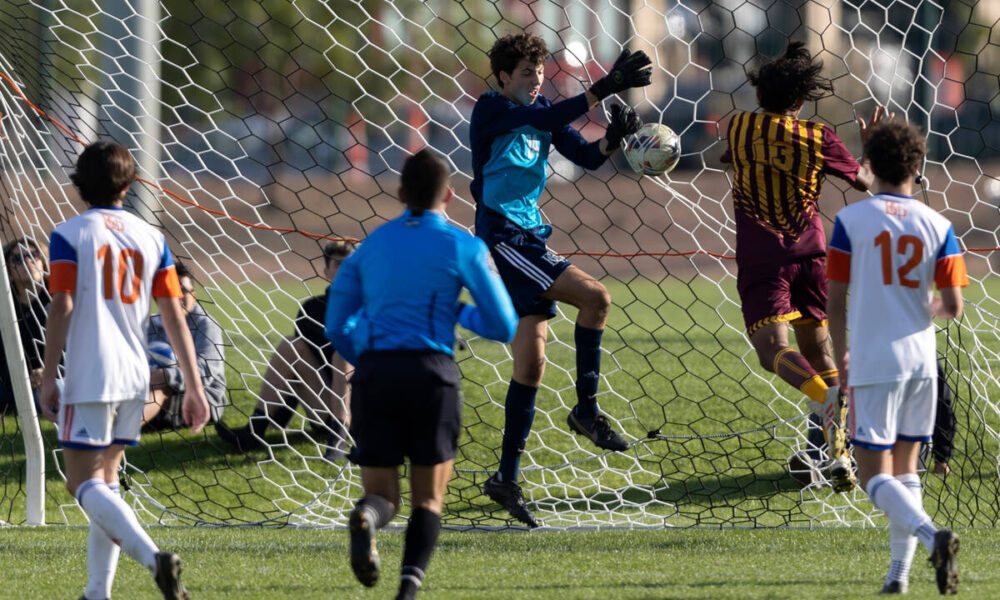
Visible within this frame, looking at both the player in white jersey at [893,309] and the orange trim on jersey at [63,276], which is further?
the player in white jersey at [893,309]

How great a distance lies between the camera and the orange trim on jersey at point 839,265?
3.80 metres

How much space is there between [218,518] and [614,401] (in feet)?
9.26

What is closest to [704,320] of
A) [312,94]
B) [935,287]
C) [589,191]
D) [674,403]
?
[674,403]

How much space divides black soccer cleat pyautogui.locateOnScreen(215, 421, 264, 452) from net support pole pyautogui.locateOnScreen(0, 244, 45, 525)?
1289mm

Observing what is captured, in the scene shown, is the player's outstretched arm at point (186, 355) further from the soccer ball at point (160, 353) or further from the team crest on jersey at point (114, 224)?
the soccer ball at point (160, 353)

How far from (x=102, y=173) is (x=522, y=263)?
1970 millimetres

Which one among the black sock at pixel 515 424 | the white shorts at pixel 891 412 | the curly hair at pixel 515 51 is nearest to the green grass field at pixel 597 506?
the black sock at pixel 515 424

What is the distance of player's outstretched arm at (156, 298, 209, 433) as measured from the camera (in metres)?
3.79

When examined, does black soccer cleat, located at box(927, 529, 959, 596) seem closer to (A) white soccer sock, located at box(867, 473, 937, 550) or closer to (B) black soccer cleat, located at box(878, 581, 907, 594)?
(A) white soccer sock, located at box(867, 473, 937, 550)

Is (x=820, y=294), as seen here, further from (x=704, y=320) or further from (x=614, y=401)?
(x=704, y=320)

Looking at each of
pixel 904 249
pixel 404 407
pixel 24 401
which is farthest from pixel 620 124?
pixel 24 401

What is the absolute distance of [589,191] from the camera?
2595 cm

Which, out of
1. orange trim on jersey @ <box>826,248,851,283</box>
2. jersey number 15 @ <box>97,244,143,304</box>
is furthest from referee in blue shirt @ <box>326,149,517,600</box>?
orange trim on jersey @ <box>826,248,851,283</box>

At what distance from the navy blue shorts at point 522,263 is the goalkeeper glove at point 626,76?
2.40ft
